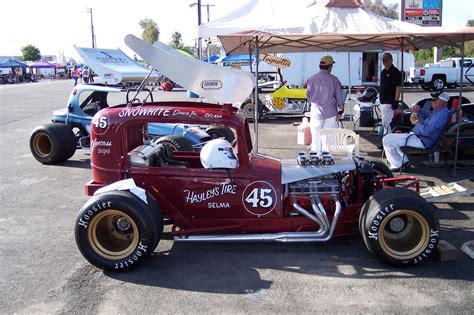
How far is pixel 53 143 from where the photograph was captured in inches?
348

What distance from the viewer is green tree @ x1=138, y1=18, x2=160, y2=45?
257 feet

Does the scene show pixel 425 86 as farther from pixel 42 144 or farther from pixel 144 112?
pixel 144 112

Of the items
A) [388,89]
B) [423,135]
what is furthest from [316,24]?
[388,89]

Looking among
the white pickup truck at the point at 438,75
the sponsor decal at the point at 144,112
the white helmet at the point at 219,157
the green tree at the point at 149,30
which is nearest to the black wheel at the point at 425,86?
the white pickup truck at the point at 438,75

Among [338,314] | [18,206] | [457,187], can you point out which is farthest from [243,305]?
[18,206]

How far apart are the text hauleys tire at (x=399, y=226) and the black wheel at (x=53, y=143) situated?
6.41 m

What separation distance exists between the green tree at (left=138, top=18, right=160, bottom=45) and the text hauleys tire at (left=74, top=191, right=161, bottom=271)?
248ft

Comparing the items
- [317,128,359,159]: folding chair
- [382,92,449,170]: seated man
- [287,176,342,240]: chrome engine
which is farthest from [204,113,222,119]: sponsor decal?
[382,92,449,170]: seated man

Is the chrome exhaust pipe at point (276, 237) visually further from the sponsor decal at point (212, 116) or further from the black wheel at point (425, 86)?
the black wheel at point (425, 86)

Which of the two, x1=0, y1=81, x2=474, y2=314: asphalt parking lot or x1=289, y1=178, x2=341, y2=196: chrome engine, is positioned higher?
x1=289, y1=178, x2=341, y2=196: chrome engine

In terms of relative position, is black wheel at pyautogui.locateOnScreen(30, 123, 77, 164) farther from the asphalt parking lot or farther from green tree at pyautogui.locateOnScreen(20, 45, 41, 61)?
green tree at pyautogui.locateOnScreen(20, 45, 41, 61)

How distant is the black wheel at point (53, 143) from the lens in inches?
348

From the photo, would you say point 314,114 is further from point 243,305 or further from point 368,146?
point 243,305

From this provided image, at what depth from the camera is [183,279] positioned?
4.16 m
